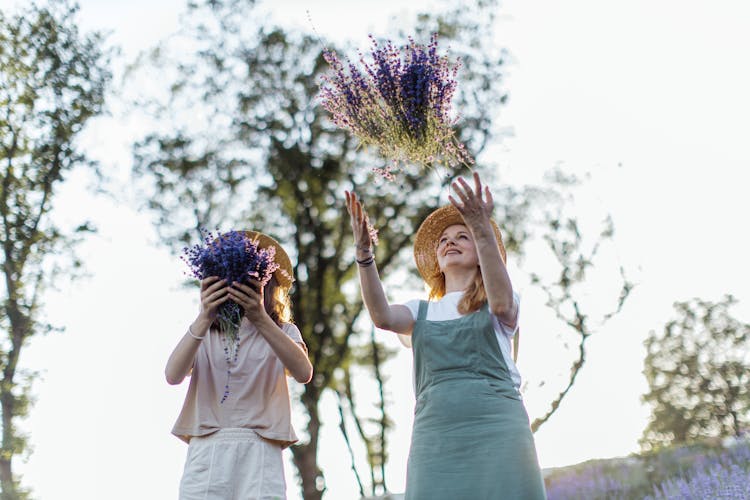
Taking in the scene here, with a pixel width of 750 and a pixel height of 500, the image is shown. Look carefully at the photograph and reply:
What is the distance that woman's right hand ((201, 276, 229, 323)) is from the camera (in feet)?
12.1

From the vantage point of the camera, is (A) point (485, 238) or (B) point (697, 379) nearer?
(A) point (485, 238)

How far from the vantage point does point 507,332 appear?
385 centimetres

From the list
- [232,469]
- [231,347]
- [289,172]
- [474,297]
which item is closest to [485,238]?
[474,297]

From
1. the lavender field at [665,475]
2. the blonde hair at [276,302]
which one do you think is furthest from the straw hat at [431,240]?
the lavender field at [665,475]

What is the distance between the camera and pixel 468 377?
144 inches

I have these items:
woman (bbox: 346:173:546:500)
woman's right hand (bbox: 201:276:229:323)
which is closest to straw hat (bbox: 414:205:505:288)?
woman (bbox: 346:173:546:500)

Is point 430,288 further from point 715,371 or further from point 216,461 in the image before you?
point 715,371

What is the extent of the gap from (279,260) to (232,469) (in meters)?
1.17

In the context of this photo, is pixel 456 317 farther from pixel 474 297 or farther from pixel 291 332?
pixel 291 332

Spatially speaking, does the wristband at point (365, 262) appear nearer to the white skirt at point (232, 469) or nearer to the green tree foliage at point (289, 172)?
the white skirt at point (232, 469)

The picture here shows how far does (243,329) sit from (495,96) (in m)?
14.0

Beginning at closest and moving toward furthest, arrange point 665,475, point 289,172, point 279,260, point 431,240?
point 279,260 → point 431,240 → point 665,475 → point 289,172

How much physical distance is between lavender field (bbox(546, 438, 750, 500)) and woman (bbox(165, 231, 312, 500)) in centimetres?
248

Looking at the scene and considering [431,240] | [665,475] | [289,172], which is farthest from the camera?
[289,172]
